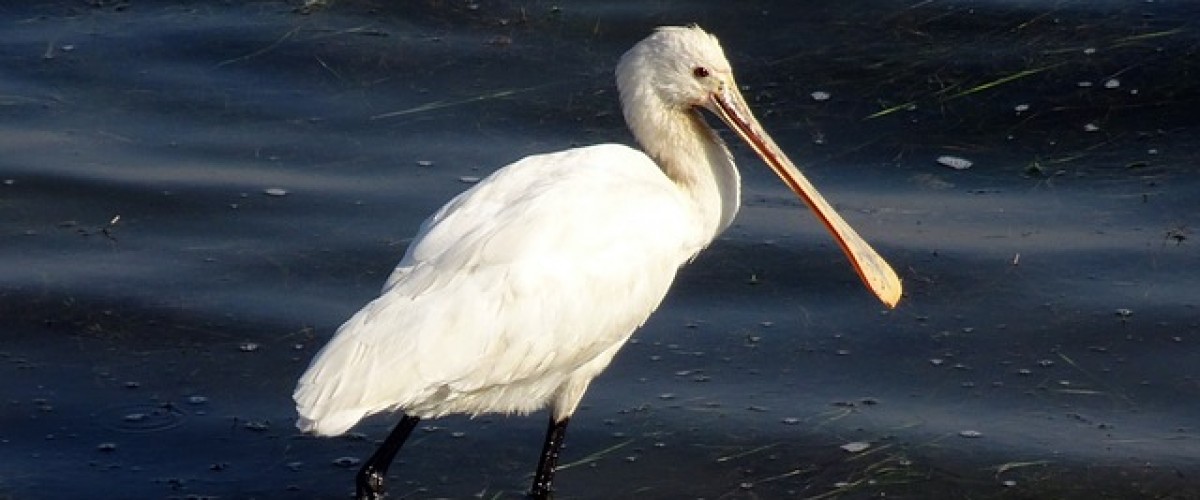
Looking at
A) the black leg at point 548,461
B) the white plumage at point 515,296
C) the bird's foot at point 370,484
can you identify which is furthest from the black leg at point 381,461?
the black leg at point 548,461

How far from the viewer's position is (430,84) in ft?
35.2

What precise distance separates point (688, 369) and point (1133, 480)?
159 centimetres

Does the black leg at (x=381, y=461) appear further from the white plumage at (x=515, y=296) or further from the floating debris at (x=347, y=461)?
the floating debris at (x=347, y=461)

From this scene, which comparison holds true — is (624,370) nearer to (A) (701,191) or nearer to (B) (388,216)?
(A) (701,191)

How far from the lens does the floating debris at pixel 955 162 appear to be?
978 centimetres

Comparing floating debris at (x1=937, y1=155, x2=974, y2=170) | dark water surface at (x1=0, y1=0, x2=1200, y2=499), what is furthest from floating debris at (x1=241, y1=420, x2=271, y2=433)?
floating debris at (x1=937, y1=155, x2=974, y2=170)

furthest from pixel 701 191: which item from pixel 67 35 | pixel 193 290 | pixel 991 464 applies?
pixel 67 35

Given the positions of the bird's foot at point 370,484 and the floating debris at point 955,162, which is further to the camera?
the floating debris at point 955,162

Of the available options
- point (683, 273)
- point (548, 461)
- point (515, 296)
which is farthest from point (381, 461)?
point (683, 273)

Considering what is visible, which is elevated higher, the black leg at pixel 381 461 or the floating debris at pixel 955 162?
the floating debris at pixel 955 162

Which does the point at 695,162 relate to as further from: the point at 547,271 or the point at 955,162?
the point at 955,162

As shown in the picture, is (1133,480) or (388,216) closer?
(1133,480)

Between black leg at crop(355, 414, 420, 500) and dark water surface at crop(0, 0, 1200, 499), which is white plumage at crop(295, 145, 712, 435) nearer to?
black leg at crop(355, 414, 420, 500)

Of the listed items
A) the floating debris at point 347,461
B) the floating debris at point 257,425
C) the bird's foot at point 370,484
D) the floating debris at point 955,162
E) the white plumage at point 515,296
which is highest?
the white plumage at point 515,296
